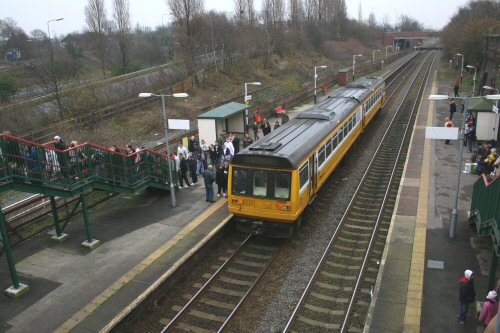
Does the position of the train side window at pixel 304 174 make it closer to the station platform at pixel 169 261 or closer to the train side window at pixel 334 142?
the station platform at pixel 169 261

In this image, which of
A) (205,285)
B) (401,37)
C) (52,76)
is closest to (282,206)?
(205,285)

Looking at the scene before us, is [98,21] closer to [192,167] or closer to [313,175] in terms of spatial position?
[192,167]

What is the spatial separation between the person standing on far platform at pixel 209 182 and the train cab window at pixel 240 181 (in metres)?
2.68

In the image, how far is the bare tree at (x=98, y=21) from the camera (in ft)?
157

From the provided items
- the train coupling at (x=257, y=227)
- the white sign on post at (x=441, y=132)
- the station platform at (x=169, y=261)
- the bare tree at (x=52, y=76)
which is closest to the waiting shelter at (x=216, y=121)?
the station platform at (x=169, y=261)

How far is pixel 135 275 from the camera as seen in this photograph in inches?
432

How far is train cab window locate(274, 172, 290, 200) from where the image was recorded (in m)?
11.9

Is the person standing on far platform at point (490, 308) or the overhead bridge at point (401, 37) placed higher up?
the overhead bridge at point (401, 37)

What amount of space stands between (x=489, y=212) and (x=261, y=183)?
19.1 ft

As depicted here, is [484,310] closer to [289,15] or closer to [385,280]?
[385,280]

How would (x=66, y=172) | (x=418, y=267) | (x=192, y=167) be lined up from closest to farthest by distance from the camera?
(x=418, y=267) → (x=66, y=172) → (x=192, y=167)

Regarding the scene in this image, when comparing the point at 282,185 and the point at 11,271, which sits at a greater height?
the point at 282,185

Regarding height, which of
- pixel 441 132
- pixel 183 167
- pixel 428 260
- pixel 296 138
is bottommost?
pixel 428 260

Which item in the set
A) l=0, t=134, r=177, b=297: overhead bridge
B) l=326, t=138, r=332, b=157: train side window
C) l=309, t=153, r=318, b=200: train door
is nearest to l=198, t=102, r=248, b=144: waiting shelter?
l=0, t=134, r=177, b=297: overhead bridge
